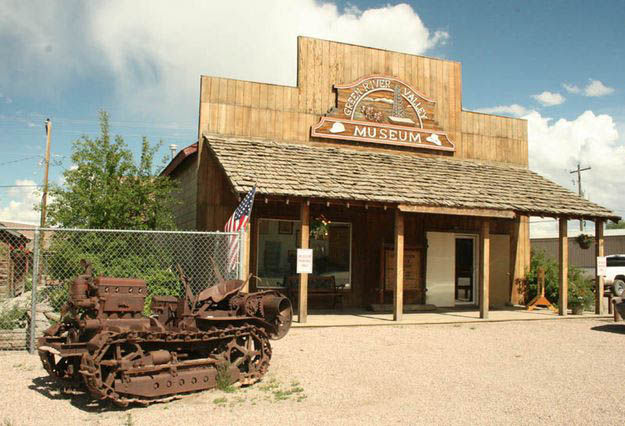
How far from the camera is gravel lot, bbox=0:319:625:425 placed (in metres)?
5.49

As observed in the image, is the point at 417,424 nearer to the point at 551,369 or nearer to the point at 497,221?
the point at 551,369

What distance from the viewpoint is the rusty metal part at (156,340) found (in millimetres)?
5605

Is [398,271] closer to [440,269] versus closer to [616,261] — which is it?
[440,269]

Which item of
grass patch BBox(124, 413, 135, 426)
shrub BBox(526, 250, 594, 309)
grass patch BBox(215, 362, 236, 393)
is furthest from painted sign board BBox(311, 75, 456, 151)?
grass patch BBox(124, 413, 135, 426)

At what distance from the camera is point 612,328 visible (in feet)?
41.3

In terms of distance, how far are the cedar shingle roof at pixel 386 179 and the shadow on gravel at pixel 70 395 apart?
16.6ft

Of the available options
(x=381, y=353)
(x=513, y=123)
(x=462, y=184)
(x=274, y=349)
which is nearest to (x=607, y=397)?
(x=381, y=353)

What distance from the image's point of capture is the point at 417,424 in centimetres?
529

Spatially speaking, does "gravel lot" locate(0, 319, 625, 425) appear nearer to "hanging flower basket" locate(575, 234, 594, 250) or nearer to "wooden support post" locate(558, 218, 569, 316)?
"wooden support post" locate(558, 218, 569, 316)

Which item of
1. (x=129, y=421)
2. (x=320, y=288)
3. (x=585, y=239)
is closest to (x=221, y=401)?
(x=129, y=421)

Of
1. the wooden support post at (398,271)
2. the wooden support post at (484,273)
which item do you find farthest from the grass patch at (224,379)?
the wooden support post at (484,273)

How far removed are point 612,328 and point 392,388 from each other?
8312 mm

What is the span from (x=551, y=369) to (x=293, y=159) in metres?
7.43

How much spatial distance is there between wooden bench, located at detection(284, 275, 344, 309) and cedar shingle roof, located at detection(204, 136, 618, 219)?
2.96 meters
